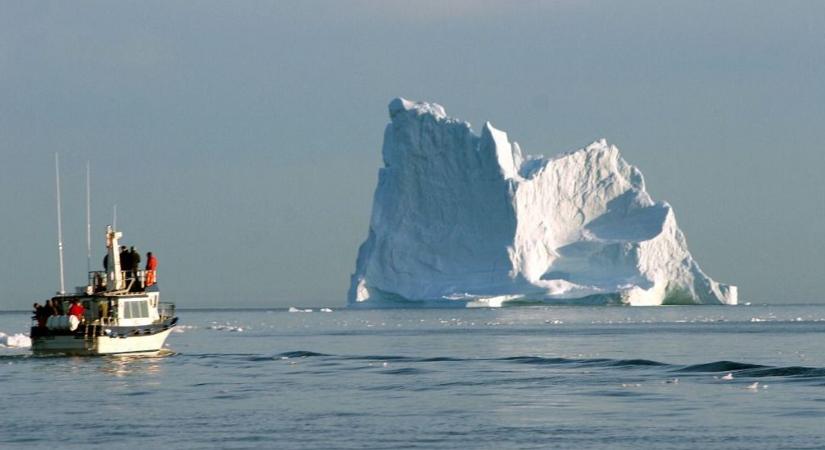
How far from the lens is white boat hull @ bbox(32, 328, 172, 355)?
34.3 metres

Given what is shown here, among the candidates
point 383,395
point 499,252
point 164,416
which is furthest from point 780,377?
point 499,252

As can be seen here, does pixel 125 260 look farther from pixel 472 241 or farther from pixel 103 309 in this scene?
pixel 472 241

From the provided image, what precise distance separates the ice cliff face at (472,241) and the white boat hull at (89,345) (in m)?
50.1

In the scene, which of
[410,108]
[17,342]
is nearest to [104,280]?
[17,342]

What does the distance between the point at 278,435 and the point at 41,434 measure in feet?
10.5

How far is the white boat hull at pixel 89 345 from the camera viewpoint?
34.3 m

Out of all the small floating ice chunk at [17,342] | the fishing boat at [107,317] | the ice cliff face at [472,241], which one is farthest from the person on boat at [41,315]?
the ice cliff face at [472,241]

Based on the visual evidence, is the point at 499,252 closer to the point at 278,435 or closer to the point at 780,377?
the point at 780,377

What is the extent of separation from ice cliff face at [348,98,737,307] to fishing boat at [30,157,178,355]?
163ft

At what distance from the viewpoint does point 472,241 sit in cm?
8638

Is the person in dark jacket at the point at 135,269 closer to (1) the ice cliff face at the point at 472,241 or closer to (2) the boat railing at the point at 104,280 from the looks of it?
(2) the boat railing at the point at 104,280

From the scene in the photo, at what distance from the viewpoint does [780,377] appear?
2781cm

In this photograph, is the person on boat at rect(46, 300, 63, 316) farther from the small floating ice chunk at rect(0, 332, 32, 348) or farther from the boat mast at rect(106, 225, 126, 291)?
the small floating ice chunk at rect(0, 332, 32, 348)

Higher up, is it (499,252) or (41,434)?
(499,252)
